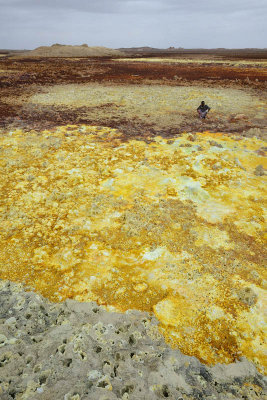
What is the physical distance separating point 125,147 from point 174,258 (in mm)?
5747

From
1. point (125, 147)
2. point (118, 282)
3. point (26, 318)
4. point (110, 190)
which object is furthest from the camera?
point (125, 147)

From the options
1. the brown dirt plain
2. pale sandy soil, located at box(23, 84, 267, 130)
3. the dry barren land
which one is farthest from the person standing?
the dry barren land

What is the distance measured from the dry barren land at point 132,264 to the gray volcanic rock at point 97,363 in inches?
0.6

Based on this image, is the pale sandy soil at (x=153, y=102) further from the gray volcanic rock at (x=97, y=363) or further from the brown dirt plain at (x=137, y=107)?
A: the gray volcanic rock at (x=97, y=363)

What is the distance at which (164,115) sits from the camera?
1372 centimetres

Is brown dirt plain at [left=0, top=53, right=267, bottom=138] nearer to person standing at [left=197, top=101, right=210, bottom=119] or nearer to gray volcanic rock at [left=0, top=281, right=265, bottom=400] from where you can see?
person standing at [left=197, top=101, right=210, bottom=119]

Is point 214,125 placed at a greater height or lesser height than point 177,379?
greater

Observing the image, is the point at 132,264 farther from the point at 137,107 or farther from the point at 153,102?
the point at 153,102

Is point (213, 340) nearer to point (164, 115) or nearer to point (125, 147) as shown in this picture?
point (125, 147)

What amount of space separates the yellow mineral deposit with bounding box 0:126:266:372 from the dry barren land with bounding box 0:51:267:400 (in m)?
0.03

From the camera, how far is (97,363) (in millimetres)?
3078

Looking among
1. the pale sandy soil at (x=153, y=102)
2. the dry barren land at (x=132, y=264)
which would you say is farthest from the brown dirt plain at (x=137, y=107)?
the dry barren land at (x=132, y=264)

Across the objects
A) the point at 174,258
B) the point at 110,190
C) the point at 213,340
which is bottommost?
the point at 213,340

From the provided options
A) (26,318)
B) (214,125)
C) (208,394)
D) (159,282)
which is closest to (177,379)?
(208,394)
